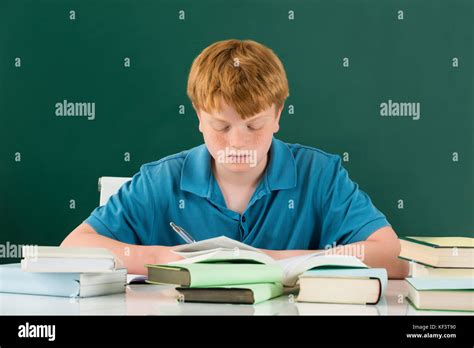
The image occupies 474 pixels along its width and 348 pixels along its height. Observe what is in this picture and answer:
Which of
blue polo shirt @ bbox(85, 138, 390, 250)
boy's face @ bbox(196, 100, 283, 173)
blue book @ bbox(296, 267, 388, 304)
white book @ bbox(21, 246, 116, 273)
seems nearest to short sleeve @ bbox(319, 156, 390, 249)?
blue polo shirt @ bbox(85, 138, 390, 250)

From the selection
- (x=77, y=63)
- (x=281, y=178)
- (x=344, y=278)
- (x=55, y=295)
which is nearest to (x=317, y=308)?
(x=344, y=278)

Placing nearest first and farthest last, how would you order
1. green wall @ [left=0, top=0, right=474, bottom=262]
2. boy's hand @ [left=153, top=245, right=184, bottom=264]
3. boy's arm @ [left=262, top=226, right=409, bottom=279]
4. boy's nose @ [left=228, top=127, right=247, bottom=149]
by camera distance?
1. boy's hand @ [left=153, top=245, right=184, bottom=264]
2. boy's arm @ [left=262, top=226, right=409, bottom=279]
3. boy's nose @ [left=228, top=127, right=247, bottom=149]
4. green wall @ [left=0, top=0, right=474, bottom=262]

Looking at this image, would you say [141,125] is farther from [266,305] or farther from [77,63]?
[266,305]

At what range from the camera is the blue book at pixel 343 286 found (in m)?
1.13

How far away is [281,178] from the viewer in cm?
199

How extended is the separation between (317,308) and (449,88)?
282 cm

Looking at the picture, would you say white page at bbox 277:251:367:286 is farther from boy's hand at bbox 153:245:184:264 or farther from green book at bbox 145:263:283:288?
boy's hand at bbox 153:245:184:264

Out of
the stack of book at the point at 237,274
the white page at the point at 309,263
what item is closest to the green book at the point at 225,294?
the stack of book at the point at 237,274

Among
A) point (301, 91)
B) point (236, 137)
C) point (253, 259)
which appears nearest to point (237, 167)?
point (236, 137)

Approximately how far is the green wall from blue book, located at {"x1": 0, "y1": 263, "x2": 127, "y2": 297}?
2327 mm

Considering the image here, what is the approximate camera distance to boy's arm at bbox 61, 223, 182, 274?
1.62 metres

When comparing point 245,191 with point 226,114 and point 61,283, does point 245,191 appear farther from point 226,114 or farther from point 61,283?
point 61,283

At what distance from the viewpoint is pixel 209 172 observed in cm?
199
